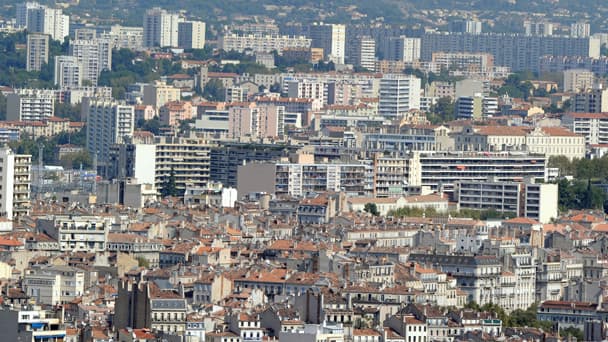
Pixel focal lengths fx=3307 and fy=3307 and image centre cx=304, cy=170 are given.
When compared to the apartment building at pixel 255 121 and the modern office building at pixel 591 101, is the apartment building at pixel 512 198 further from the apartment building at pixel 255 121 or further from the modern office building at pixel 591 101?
the modern office building at pixel 591 101

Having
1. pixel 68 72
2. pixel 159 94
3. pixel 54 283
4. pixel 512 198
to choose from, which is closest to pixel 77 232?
pixel 54 283

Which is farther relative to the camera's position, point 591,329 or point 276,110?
point 276,110

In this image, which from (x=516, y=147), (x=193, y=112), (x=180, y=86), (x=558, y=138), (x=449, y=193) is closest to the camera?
(x=449, y=193)

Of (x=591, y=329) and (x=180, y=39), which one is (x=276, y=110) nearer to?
(x=180, y=39)

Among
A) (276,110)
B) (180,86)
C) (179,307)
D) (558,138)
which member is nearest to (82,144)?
(276,110)

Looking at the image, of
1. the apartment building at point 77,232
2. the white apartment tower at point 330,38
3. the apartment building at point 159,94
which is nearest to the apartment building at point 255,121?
the apartment building at point 159,94

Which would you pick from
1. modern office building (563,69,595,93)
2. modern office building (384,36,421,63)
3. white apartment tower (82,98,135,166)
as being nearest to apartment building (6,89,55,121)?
white apartment tower (82,98,135,166)

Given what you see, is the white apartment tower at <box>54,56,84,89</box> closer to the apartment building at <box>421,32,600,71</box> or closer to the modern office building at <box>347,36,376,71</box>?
the modern office building at <box>347,36,376,71</box>

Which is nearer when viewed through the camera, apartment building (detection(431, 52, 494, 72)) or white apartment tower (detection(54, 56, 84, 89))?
white apartment tower (detection(54, 56, 84, 89))
